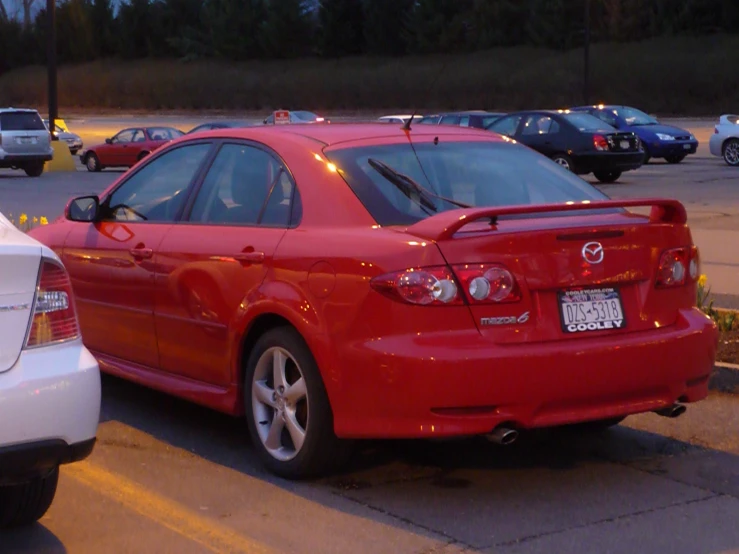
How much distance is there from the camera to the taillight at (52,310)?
14.5ft

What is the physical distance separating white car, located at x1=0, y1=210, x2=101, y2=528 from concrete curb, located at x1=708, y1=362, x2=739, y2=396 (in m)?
3.95

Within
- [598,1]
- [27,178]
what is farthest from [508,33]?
[27,178]

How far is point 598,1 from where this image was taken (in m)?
91.2

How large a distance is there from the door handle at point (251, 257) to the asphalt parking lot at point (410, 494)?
3.15 feet

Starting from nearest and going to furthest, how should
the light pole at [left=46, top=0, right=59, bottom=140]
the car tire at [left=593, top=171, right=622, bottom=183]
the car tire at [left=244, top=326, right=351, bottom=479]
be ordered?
the car tire at [left=244, top=326, right=351, bottom=479], the car tire at [left=593, top=171, right=622, bottom=183], the light pole at [left=46, top=0, right=59, bottom=140]

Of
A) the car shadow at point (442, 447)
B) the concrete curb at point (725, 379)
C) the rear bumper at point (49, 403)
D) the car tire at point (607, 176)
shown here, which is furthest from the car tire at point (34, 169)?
the rear bumper at point (49, 403)

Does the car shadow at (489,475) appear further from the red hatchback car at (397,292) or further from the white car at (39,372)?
the white car at (39,372)

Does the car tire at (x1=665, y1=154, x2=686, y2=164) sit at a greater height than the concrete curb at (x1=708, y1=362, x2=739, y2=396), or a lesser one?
lesser

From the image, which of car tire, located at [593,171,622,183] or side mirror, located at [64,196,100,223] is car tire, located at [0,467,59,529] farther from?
car tire, located at [593,171,622,183]

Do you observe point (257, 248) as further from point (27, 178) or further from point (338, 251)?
point (27, 178)

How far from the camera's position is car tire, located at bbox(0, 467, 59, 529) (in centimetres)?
476

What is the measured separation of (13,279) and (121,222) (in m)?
2.46

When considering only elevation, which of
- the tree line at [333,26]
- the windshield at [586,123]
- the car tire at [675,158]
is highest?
the tree line at [333,26]

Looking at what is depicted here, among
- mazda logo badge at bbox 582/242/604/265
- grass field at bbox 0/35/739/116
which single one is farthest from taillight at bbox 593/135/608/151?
grass field at bbox 0/35/739/116
